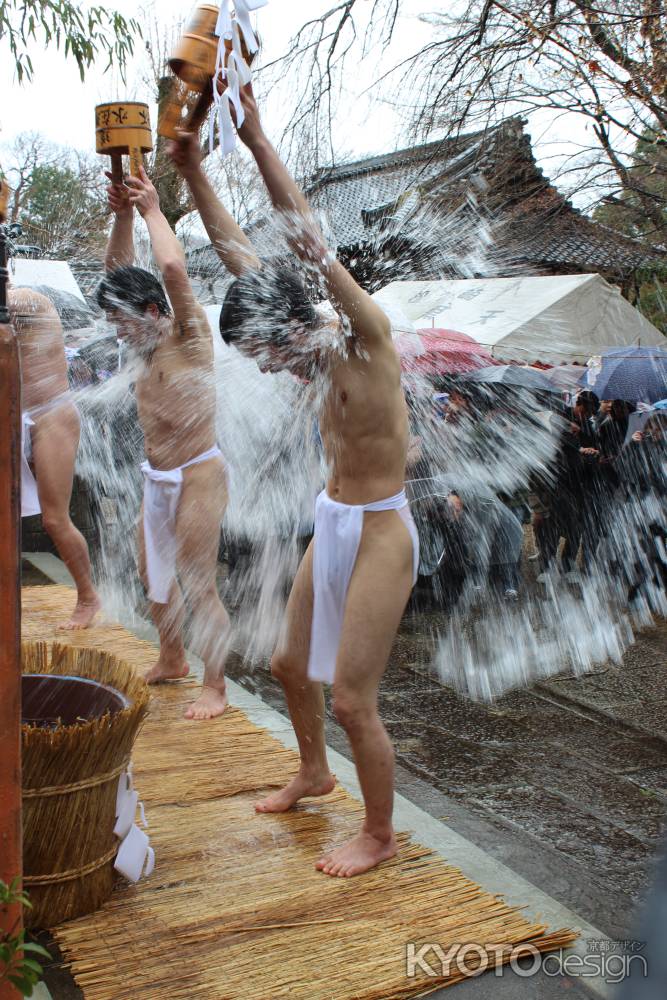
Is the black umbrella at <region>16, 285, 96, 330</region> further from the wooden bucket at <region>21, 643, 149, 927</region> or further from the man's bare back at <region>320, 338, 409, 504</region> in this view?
the wooden bucket at <region>21, 643, 149, 927</region>

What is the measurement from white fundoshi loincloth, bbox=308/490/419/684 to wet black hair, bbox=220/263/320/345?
0.58m

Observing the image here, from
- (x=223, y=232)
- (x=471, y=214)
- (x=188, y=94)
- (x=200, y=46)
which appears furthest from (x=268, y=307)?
(x=471, y=214)

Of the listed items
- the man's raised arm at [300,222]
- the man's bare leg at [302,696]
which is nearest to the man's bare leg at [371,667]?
the man's bare leg at [302,696]

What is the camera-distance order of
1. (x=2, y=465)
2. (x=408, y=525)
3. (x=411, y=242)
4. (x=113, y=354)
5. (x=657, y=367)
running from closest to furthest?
(x=2, y=465) < (x=408, y=525) < (x=411, y=242) < (x=113, y=354) < (x=657, y=367)

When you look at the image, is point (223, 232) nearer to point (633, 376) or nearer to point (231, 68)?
point (231, 68)

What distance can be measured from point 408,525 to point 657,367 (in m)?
6.37

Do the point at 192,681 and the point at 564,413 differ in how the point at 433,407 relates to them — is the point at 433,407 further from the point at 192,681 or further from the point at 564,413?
the point at 192,681

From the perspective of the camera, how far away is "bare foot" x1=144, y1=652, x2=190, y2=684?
459cm

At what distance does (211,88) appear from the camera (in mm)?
2527

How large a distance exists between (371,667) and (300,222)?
1.31 metres

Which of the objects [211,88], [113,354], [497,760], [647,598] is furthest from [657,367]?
[211,88]

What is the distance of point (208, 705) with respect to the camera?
4137 mm

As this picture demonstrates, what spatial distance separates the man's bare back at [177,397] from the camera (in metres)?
4.15

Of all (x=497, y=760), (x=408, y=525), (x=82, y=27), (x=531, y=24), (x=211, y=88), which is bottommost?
(x=497, y=760)
